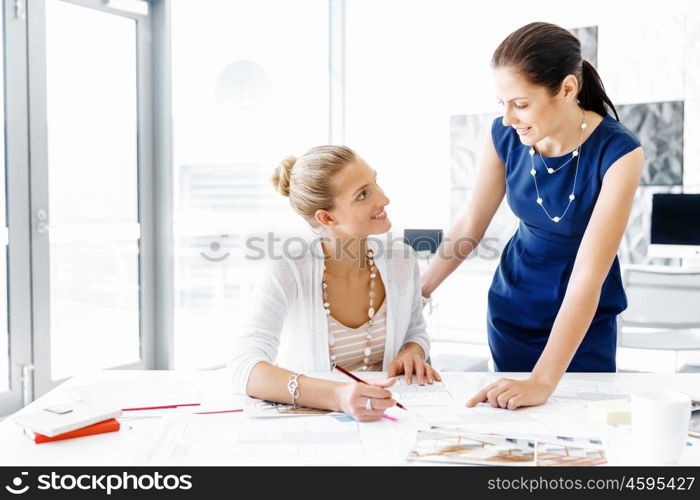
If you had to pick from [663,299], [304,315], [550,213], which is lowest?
[663,299]

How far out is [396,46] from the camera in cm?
521

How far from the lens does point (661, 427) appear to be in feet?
3.00

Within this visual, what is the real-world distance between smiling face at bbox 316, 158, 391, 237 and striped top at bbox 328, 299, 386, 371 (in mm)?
180

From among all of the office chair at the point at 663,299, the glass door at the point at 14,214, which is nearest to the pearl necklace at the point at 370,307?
the office chair at the point at 663,299

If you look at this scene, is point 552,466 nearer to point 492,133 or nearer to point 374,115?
point 492,133

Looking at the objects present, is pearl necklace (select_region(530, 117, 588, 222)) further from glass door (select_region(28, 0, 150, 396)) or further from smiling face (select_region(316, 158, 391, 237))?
glass door (select_region(28, 0, 150, 396))

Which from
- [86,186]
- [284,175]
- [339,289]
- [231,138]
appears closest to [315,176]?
[284,175]

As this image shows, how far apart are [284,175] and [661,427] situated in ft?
3.41

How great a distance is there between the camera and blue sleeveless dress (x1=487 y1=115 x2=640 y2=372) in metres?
1.55

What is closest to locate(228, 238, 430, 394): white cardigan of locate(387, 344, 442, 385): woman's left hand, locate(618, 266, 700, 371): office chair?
locate(387, 344, 442, 385): woman's left hand

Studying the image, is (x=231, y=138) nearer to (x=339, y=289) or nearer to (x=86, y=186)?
(x=86, y=186)

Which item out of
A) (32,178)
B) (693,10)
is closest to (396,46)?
(693,10)
